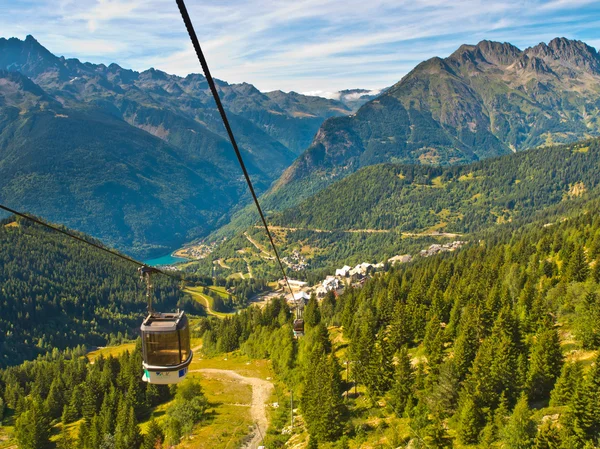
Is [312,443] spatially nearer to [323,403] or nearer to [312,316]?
[323,403]

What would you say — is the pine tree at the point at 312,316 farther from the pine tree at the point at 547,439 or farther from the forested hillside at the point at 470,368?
the pine tree at the point at 547,439

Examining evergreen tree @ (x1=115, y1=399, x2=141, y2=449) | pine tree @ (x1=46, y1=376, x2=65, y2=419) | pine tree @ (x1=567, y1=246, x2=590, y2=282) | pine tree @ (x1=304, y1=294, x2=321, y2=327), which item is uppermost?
pine tree @ (x1=567, y1=246, x2=590, y2=282)

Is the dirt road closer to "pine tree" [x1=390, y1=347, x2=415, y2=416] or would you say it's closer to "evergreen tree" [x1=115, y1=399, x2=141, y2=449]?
"evergreen tree" [x1=115, y1=399, x2=141, y2=449]

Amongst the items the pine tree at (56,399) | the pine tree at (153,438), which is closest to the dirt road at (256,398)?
the pine tree at (153,438)

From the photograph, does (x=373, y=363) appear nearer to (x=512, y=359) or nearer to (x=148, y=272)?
(x=512, y=359)

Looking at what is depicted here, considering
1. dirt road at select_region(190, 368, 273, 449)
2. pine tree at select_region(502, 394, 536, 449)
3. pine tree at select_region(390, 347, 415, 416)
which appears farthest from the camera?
dirt road at select_region(190, 368, 273, 449)

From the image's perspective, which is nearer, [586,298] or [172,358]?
[172,358]

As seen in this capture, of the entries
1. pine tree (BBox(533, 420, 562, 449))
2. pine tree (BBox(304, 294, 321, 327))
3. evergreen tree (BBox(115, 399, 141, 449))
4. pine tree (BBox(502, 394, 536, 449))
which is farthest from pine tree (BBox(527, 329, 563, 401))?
pine tree (BBox(304, 294, 321, 327))

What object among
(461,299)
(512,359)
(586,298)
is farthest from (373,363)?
(586,298)
